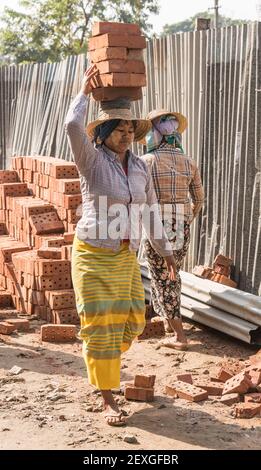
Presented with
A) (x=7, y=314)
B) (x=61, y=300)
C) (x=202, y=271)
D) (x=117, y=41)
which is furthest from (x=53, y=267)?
(x=117, y=41)

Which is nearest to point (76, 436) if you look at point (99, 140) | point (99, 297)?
point (99, 297)

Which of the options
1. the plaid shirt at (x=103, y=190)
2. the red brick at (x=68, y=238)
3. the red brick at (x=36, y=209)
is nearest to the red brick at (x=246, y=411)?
the plaid shirt at (x=103, y=190)

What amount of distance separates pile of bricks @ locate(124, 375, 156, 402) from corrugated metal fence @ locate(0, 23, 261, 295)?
2188mm

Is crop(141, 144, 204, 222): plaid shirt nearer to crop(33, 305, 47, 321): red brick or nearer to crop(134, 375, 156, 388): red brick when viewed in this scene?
crop(134, 375, 156, 388): red brick

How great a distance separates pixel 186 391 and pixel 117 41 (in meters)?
2.62

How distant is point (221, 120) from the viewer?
805cm

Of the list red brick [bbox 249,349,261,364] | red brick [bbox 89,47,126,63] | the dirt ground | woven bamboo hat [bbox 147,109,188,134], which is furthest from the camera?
woven bamboo hat [bbox 147,109,188,134]

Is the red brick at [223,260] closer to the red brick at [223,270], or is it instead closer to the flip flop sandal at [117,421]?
the red brick at [223,270]

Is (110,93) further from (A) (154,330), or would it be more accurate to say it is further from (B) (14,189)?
(B) (14,189)

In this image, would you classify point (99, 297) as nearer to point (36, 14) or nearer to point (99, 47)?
point (99, 47)

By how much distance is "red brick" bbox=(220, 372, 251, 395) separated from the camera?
5.83m

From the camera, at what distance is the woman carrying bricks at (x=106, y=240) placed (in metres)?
5.18

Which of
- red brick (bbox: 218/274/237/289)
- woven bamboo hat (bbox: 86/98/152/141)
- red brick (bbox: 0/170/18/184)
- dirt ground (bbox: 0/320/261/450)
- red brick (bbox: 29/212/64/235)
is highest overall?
woven bamboo hat (bbox: 86/98/152/141)

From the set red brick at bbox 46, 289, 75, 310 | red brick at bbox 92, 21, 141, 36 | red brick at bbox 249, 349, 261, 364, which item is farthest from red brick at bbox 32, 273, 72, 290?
red brick at bbox 92, 21, 141, 36
